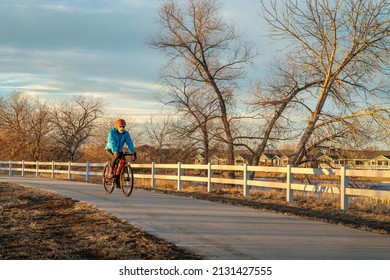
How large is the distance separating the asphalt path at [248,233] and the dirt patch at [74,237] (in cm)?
35

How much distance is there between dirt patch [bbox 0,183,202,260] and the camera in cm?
673

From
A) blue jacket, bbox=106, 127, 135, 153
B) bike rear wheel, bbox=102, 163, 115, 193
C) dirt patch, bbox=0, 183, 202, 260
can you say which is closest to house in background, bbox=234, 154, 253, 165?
bike rear wheel, bbox=102, 163, 115, 193

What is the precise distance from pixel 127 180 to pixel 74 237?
18.8 ft

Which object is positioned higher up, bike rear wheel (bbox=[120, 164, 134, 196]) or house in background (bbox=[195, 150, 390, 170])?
house in background (bbox=[195, 150, 390, 170])

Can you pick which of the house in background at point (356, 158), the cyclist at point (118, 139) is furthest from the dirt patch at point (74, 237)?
the house in background at point (356, 158)

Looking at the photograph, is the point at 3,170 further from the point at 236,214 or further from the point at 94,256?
the point at 94,256

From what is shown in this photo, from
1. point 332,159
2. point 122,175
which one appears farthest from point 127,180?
point 332,159

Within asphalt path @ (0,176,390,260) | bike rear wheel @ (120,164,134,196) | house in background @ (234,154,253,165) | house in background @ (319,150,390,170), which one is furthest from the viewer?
house in background @ (234,154,253,165)

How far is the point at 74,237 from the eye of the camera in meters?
8.18

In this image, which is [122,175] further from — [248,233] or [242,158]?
[242,158]

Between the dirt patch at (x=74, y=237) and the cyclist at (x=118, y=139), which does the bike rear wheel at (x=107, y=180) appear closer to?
the cyclist at (x=118, y=139)

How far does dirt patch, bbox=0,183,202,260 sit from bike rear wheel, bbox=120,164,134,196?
1770mm

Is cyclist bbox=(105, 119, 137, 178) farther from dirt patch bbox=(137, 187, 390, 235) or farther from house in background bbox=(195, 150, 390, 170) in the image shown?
house in background bbox=(195, 150, 390, 170)

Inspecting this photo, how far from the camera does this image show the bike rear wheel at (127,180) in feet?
44.6
